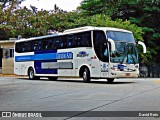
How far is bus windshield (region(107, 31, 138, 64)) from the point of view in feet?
65.4

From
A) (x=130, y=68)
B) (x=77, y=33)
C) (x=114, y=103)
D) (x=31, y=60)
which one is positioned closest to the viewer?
(x=114, y=103)

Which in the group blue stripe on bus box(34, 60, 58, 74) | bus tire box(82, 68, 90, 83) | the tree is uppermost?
the tree

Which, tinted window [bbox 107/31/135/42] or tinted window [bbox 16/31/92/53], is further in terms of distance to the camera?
tinted window [bbox 16/31/92/53]

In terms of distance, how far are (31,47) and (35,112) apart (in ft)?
63.3

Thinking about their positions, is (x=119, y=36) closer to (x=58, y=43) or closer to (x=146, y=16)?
(x=58, y=43)

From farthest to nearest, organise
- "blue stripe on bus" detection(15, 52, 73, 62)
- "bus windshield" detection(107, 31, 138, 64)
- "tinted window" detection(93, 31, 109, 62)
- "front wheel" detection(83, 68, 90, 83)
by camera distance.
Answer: "blue stripe on bus" detection(15, 52, 73, 62) < "front wheel" detection(83, 68, 90, 83) < "tinted window" detection(93, 31, 109, 62) < "bus windshield" detection(107, 31, 138, 64)

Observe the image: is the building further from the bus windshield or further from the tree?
the bus windshield

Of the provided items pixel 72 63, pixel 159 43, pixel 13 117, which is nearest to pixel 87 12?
pixel 159 43

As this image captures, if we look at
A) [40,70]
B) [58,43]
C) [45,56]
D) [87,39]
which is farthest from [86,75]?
[40,70]

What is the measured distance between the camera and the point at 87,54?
840 inches

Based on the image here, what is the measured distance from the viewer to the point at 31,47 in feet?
90.7

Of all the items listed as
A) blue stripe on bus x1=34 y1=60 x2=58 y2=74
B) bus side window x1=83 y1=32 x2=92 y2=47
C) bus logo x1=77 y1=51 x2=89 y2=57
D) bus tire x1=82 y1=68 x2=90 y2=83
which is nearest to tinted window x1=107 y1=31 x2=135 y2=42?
bus side window x1=83 y1=32 x2=92 y2=47

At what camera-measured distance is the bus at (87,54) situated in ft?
65.7

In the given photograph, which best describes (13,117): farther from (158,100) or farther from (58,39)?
(58,39)
